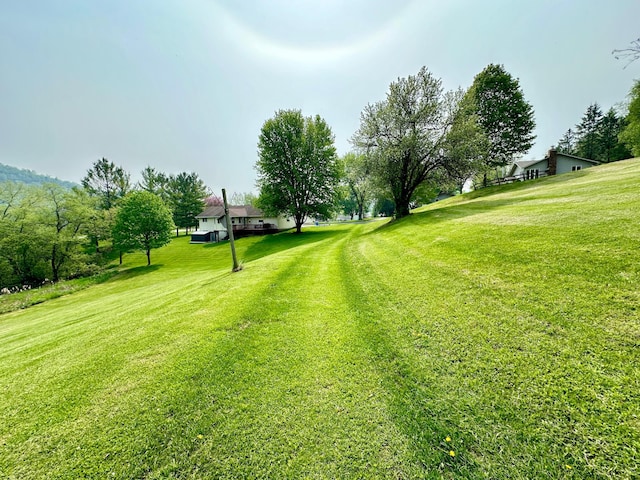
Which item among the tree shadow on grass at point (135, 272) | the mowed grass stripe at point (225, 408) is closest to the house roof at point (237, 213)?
the tree shadow on grass at point (135, 272)

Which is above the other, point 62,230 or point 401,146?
point 401,146

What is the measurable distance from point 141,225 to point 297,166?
20.2 m

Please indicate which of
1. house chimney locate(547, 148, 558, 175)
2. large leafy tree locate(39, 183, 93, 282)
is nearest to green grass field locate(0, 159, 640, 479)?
large leafy tree locate(39, 183, 93, 282)

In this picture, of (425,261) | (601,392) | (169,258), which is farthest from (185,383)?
(169,258)

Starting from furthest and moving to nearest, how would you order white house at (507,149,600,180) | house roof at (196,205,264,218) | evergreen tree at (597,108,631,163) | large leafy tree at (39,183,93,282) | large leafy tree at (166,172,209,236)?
1. large leafy tree at (166,172,209,236)
2. house roof at (196,205,264,218)
3. evergreen tree at (597,108,631,163)
4. white house at (507,149,600,180)
5. large leafy tree at (39,183,93,282)

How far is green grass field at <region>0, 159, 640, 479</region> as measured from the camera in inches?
92.2

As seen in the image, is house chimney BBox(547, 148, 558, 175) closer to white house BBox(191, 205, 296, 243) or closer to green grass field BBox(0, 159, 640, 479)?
green grass field BBox(0, 159, 640, 479)

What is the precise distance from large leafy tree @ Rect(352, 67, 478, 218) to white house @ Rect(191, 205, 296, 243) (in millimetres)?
21451

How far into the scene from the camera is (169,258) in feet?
97.7

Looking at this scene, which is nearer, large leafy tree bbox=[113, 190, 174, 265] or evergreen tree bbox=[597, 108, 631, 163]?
large leafy tree bbox=[113, 190, 174, 265]

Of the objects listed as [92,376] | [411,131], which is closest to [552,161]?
[411,131]

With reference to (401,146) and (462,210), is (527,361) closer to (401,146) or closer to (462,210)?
(462,210)

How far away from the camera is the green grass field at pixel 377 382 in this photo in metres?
2.34

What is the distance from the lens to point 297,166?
29.9m
